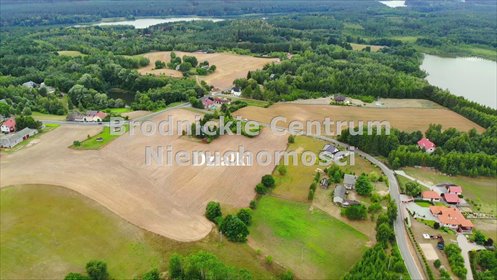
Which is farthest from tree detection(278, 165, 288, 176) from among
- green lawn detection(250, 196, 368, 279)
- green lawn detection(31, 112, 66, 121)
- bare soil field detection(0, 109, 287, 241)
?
green lawn detection(31, 112, 66, 121)

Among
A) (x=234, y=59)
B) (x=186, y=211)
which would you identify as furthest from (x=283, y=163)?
(x=234, y=59)

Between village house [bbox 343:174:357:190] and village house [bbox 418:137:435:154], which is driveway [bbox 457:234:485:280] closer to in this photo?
village house [bbox 343:174:357:190]

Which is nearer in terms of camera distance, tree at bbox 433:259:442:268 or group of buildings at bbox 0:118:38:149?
tree at bbox 433:259:442:268

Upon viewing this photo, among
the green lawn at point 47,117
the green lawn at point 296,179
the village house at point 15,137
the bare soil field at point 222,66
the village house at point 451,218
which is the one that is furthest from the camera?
the bare soil field at point 222,66

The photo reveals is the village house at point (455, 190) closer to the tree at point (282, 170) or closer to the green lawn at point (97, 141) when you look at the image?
the tree at point (282, 170)

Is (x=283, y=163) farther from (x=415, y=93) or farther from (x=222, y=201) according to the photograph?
(x=415, y=93)

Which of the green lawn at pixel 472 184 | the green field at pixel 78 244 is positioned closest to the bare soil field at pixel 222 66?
the green lawn at pixel 472 184

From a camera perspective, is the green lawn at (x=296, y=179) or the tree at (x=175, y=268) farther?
the green lawn at (x=296, y=179)
